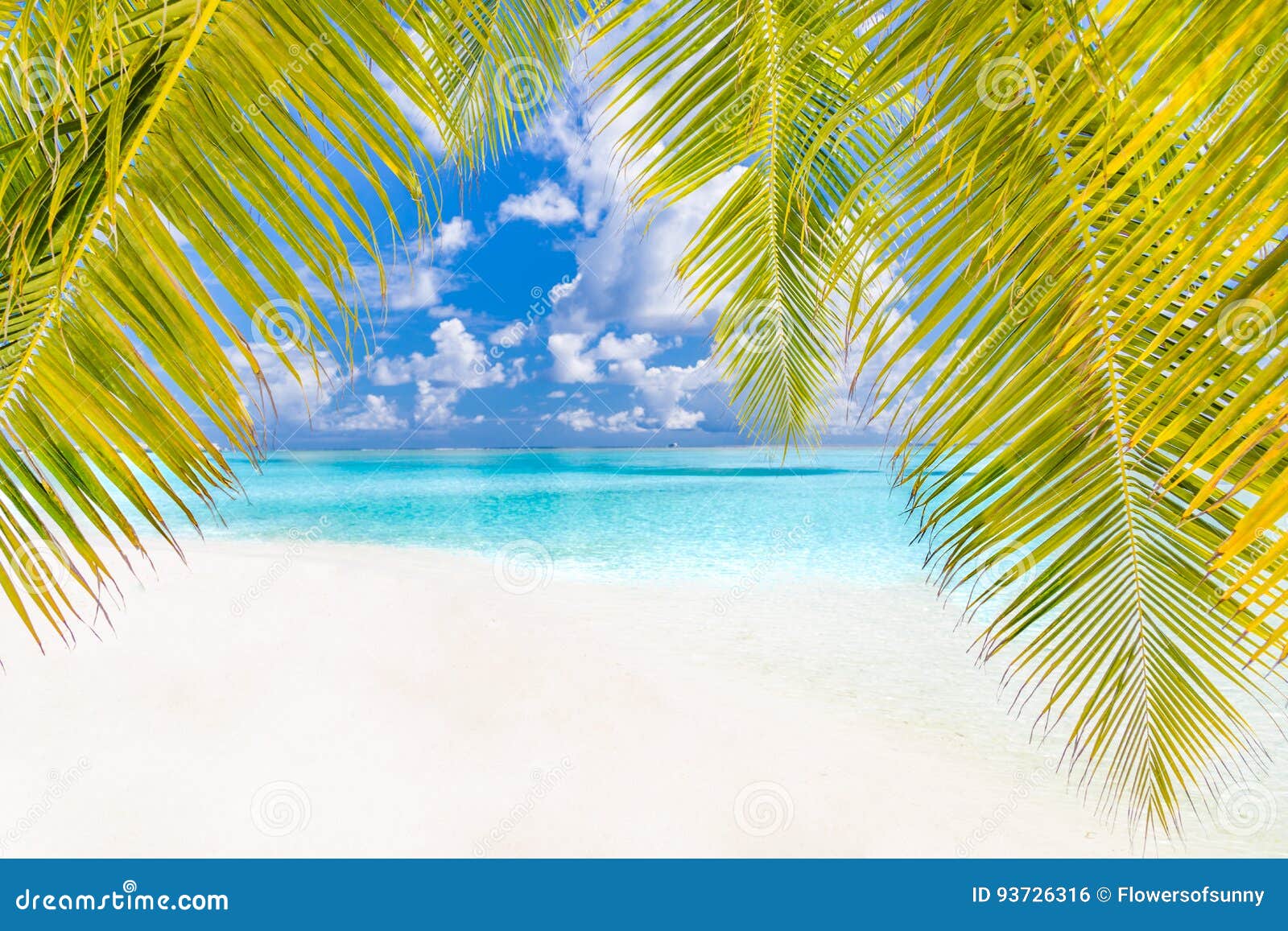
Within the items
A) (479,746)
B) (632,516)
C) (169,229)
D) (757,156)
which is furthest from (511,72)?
(632,516)

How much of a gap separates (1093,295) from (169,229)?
119 centimetres

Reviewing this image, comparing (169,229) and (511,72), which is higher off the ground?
(511,72)

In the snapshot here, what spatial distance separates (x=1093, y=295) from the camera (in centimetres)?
75

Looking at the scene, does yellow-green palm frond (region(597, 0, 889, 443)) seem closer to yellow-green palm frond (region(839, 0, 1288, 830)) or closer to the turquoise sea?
yellow-green palm frond (region(839, 0, 1288, 830))

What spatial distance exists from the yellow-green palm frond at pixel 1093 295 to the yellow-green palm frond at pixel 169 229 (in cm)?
73

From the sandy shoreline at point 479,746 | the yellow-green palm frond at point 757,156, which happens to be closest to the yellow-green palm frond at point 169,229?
the yellow-green palm frond at point 757,156

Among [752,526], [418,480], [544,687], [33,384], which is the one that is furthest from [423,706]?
[418,480]

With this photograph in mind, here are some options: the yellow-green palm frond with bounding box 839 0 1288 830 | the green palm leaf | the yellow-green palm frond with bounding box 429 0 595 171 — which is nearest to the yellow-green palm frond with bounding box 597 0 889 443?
the yellow-green palm frond with bounding box 839 0 1288 830

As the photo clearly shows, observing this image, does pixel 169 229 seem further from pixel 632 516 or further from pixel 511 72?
pixel 632 516

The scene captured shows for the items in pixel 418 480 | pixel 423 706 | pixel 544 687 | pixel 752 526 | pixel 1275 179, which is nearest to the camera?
pixel 1275 179

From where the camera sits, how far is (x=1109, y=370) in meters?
1.00

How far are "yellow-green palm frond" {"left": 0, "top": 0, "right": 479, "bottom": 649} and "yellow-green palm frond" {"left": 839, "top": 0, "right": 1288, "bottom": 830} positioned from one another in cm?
73

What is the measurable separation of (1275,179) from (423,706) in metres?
5.38

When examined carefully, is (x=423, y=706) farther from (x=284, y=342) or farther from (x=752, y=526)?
(x=752, y=526)
